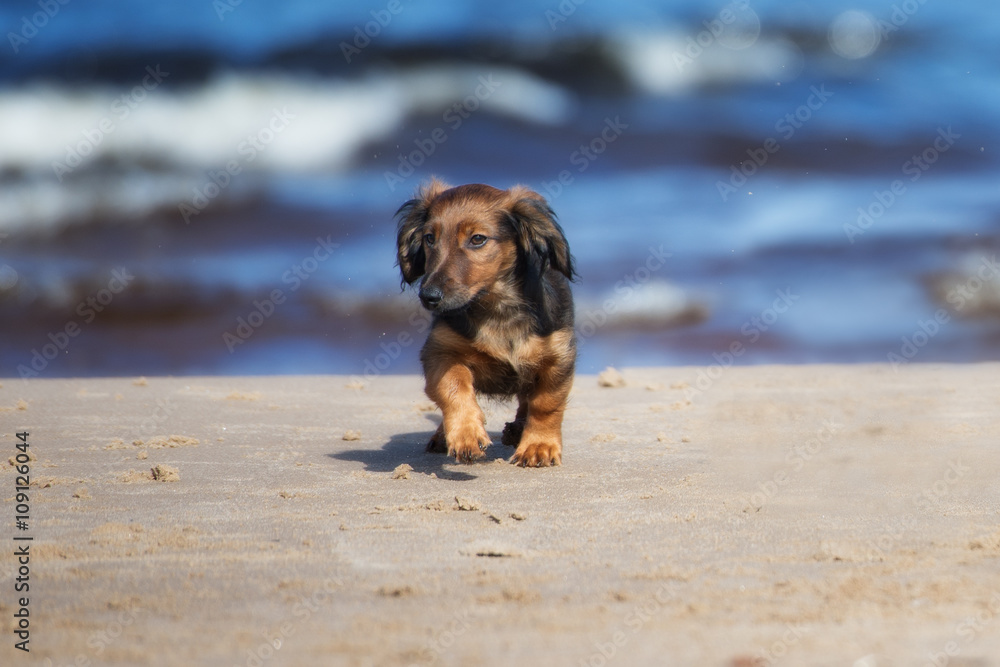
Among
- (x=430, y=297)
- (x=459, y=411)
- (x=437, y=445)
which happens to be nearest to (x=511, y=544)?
(x=459, y=411)

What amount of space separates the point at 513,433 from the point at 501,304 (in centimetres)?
124

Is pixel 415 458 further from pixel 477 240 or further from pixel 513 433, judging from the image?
pixel 477 240

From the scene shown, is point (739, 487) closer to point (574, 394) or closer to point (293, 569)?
point (293, 569)

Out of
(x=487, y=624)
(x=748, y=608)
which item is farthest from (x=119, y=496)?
(x=748, y=608)

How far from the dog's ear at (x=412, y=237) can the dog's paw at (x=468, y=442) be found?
1246mm

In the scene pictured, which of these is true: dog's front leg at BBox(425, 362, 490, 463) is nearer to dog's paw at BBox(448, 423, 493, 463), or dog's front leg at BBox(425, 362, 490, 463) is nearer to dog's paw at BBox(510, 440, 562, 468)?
dog's paw at BBox(448, 423, 493, 463)

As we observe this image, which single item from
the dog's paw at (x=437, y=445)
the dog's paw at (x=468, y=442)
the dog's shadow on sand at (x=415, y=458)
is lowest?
the dog's shadow on sand at (x=415, y=458)

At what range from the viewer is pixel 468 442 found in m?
4.74

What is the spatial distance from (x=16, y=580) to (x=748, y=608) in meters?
2.08

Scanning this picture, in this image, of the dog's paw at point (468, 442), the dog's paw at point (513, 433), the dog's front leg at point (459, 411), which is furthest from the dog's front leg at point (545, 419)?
the dog's paw at point (513, 433)

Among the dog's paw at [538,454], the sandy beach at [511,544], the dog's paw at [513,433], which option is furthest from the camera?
the dog's paw at [513,433]

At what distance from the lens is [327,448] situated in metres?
6.12

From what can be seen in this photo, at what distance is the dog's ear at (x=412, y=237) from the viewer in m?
5.63

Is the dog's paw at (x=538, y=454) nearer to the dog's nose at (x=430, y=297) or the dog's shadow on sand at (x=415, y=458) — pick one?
the dog's shadow on sand at (x=415, y=458)
